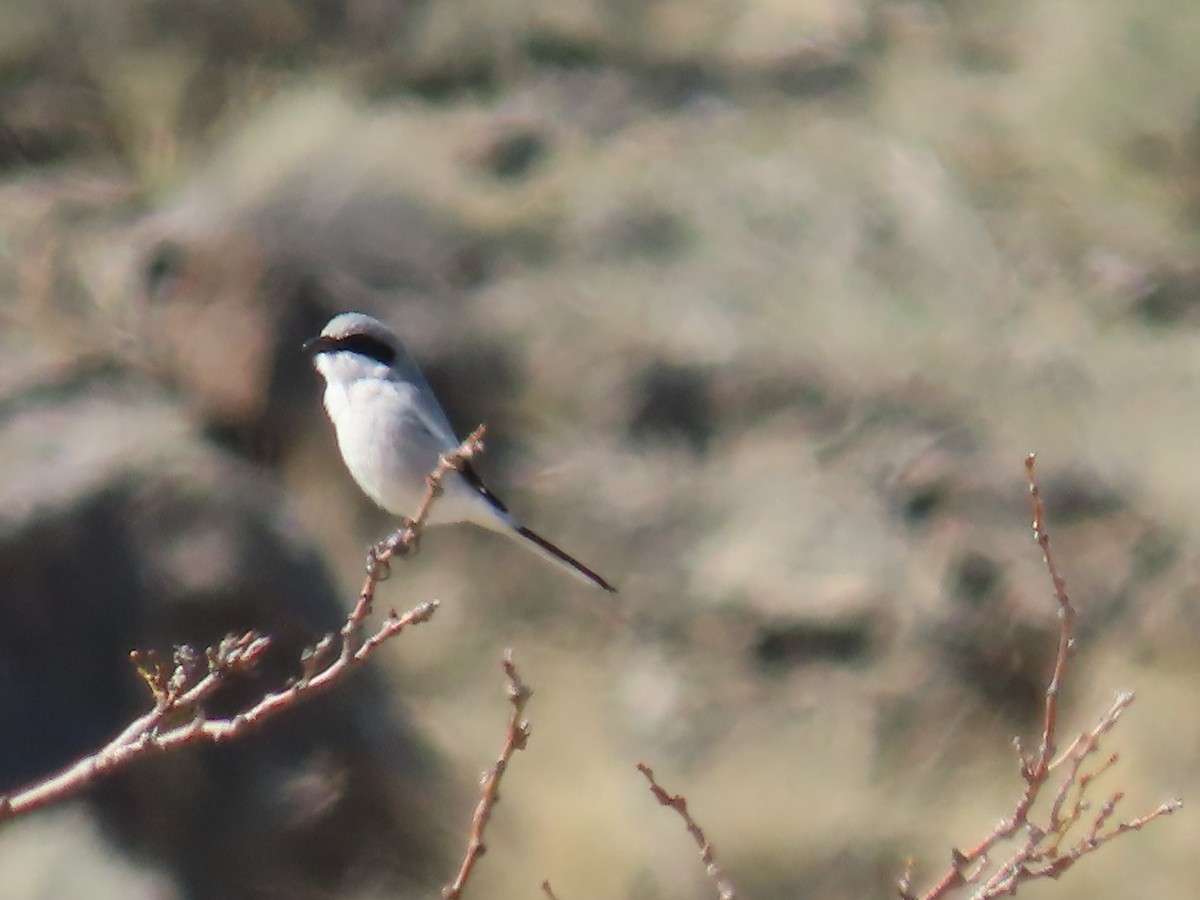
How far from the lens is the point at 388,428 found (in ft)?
14.7

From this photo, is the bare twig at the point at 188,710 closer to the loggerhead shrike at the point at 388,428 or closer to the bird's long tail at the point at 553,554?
the bird's long tail at the point at 553,554

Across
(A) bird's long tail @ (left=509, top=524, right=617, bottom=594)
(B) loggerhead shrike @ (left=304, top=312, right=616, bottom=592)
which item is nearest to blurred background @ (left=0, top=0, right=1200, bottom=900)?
(B) loggerhead shrike @ (left=304, top=312, right=616, bottom=592)

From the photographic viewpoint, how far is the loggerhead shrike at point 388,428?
4488 millimetres

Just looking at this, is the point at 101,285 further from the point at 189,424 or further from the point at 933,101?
the point at 933,101

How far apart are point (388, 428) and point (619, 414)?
4189 millimetres

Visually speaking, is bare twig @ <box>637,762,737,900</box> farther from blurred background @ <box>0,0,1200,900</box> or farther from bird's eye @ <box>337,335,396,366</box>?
blurred background @ <box>0,0,1200,900</box>

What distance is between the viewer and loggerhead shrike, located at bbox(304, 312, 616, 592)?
449 centimetres

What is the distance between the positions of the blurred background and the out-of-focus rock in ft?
0.07

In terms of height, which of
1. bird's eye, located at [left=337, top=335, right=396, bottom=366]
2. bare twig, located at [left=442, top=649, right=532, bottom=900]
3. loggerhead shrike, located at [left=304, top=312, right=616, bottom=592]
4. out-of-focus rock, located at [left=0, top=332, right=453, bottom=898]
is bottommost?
out-of-focus rock, located at [left=0, top=332, right=453, bottom=898]

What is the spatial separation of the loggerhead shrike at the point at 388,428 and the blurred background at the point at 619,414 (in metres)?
3.00

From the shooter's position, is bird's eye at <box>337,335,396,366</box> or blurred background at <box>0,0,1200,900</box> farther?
blurred background at <box>0,0,1200,900</box>

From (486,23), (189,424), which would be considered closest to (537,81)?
(486,23)

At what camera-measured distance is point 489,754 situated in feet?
25.7

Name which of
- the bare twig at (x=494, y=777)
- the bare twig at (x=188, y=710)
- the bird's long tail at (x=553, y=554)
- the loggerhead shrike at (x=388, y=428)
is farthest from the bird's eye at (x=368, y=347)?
the bare twig at (x=494, y=777)
